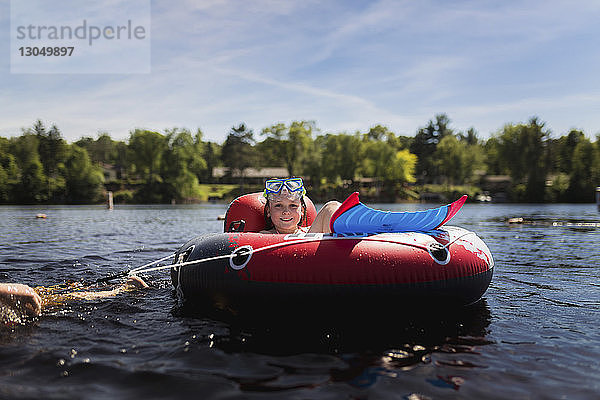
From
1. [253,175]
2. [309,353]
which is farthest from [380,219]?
[253,175]

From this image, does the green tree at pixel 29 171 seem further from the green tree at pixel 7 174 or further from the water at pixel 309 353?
the water at pixel 309 353

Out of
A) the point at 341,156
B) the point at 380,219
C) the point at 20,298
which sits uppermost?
the point at 341,156

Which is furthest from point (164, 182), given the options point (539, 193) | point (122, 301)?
point (122, 301)

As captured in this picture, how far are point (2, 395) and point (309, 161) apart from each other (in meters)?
66.9

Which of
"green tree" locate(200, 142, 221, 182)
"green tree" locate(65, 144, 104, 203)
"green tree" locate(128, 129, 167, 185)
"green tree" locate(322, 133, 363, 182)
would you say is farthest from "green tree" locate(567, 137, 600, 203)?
"green tree" locate(65, 144, 104, 203)

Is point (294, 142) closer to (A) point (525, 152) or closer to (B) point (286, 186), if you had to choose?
(A) point (525, 152)

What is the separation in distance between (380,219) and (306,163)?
6503 cm

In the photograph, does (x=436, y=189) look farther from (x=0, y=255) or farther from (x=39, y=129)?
(x=0, y=255)

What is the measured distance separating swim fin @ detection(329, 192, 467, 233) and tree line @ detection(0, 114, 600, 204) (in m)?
62.1

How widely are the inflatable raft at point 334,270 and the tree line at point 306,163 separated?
2435 inches

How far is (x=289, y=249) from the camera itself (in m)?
4.43

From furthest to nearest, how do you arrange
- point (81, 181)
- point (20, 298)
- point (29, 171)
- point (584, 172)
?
1. point (584, 172)
2. point (81, 181)
3. point (29, 171)
4. point (20, 298)

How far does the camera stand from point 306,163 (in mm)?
69500

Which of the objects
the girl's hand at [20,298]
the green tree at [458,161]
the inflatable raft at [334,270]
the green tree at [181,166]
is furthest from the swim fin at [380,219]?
the green tree at [458,161]
